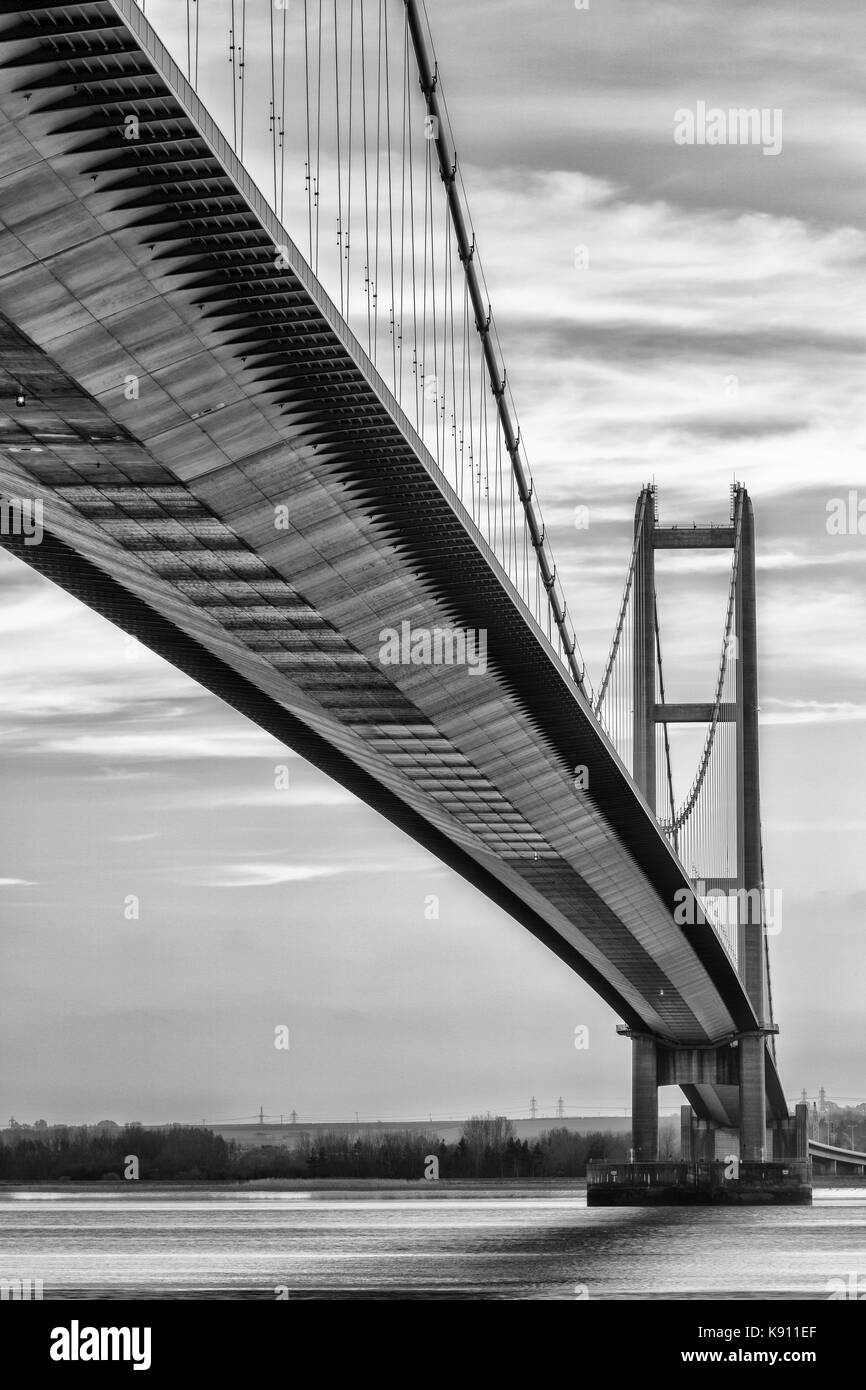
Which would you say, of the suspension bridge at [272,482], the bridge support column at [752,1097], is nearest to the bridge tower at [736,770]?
the bridge support column at [752,1097]

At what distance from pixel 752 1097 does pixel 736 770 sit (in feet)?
43.4

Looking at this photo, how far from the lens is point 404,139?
26.2 m

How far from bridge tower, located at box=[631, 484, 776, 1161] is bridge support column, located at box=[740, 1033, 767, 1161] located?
1.5 inches

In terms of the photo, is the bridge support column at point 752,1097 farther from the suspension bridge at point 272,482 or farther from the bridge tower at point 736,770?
the suspension bridge at point 272,482

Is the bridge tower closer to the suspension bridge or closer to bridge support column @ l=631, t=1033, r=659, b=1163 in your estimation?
bridge support column @ l=631, t=1033, r=659, b=1163

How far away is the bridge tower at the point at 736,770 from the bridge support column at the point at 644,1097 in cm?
4

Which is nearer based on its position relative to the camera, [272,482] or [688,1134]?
[272,482]

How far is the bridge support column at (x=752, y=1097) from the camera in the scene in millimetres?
72625

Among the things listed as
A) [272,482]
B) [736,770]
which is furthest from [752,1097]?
[272,482]

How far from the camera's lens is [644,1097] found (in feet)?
244

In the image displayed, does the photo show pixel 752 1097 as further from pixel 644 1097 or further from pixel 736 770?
pixel 736 770

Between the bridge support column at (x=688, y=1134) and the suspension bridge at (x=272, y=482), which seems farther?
the bridge support column at (x=688, y=1134)

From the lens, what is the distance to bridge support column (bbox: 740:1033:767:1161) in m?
72.6
